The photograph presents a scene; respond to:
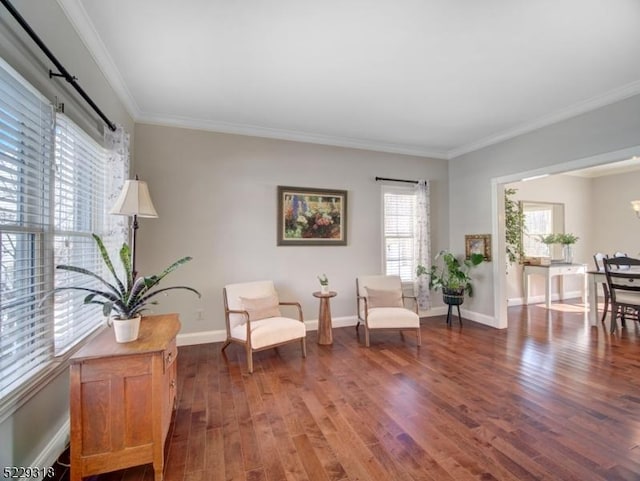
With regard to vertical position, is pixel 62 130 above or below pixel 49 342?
above

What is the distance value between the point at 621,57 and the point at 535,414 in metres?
3.05

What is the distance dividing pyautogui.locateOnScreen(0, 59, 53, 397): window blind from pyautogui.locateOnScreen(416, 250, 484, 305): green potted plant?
4.50 m

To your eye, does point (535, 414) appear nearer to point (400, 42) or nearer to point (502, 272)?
point (502, 272)

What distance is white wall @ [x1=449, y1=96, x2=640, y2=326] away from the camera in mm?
3207

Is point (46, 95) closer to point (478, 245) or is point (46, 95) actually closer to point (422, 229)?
point (422, 229)

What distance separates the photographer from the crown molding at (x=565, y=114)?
121 inches

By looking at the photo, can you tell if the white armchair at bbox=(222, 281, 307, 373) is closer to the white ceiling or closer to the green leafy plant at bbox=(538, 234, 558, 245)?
the white ceiling

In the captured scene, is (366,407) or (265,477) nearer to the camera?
(265,477)

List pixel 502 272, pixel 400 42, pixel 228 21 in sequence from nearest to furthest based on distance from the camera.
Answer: pixel 228 21
pixel 400 42
pixel 502 272

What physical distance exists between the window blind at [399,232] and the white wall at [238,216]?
19 centimetres

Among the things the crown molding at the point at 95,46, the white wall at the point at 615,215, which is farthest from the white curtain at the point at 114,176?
the white wall at the point at 615,215

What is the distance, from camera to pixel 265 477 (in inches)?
67.2

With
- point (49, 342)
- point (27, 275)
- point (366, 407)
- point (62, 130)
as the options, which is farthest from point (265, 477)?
point (62, 130)

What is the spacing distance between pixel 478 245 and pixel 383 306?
1.96 metres
